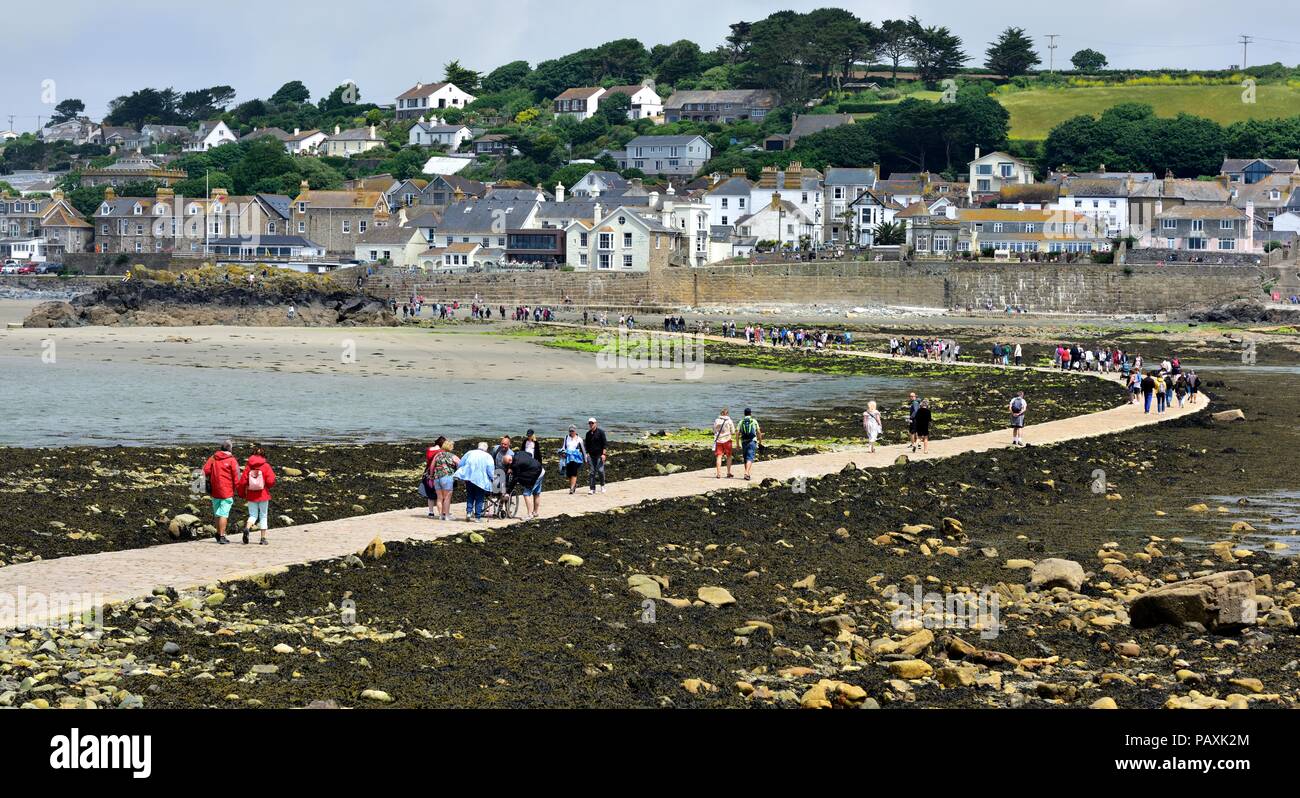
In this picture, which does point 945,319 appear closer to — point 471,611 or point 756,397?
point 756,397

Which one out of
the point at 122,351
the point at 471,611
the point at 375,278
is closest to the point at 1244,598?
the point at 471,611

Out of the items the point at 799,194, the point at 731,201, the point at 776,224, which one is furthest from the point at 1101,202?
the point at 731,201

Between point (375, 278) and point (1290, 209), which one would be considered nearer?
point (375, 278)

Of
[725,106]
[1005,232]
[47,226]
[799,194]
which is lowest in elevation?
[1005,232]

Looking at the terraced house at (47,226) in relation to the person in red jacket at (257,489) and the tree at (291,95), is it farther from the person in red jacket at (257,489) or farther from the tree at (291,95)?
the person in red jacket at (257,489)

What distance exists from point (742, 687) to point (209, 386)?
1231 inches

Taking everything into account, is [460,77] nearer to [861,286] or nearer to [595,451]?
[861,286]

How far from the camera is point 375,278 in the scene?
88250 mm

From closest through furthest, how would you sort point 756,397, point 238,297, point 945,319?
point 756,397, point 238,297, point 945,319

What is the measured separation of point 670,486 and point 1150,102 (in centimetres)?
12775

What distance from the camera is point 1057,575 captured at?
53.8ft

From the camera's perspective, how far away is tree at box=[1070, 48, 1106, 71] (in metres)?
165

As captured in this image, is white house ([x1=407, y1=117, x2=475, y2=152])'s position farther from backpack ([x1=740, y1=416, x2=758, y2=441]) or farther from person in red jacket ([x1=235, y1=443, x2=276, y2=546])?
person in red jacket ([x1=235, y1=443, x2=276, y2=546])
